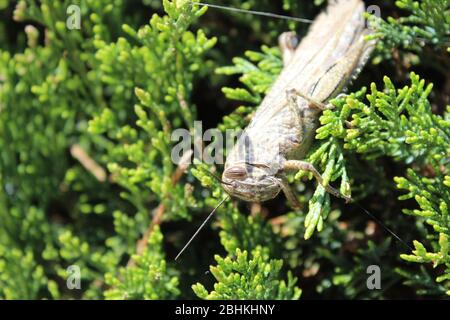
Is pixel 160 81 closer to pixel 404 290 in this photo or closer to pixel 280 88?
pixel 280 88

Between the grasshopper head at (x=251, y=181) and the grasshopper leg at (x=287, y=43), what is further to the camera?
the grasshopper leg at (x=287, y=43)

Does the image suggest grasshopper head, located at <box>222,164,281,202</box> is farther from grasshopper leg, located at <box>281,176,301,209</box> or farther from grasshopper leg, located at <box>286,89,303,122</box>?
grasshopper leg, located at <box>286,89,303,122</box>

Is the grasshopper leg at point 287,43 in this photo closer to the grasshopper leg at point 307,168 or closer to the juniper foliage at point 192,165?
the juniper foliage at point 192,165

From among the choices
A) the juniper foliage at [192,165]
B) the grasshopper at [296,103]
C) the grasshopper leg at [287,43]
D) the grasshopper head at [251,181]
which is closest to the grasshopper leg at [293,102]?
the grasshopper at [296,103]

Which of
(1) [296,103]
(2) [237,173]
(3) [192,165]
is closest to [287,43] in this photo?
(1) [296,103]

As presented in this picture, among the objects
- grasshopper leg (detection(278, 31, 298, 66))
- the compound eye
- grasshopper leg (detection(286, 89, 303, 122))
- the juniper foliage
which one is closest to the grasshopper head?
the compound eye
